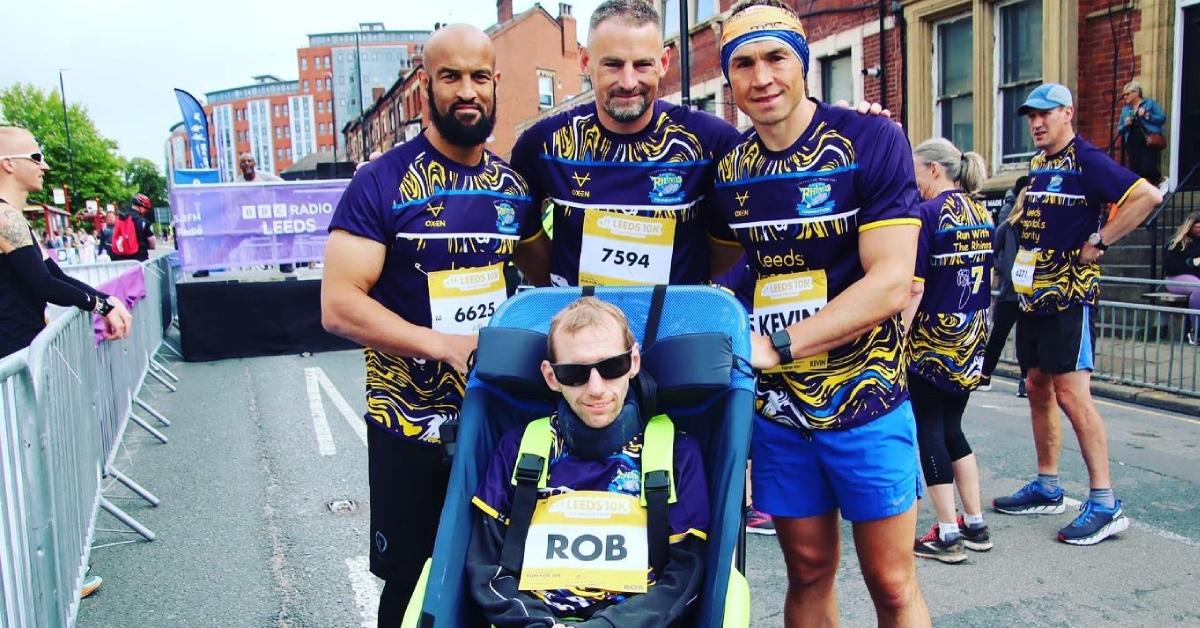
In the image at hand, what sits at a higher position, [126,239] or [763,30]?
[763,30]

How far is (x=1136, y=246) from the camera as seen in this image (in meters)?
11.0

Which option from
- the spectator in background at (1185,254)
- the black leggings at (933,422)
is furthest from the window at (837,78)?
the black leggings at (933,422)

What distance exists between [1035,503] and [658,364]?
3531 millimetres

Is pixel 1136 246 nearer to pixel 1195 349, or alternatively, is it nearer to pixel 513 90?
pixel 1195 349

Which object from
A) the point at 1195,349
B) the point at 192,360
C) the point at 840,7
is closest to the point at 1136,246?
the point at 1195,349

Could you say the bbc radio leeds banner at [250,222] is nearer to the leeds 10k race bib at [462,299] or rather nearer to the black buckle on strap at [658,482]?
the leeds 10k race bib at [462,299]

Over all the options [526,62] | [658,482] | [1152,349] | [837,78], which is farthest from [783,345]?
[526,62]

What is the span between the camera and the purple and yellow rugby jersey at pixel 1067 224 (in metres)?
4.57

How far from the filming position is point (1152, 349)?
829 centimetres

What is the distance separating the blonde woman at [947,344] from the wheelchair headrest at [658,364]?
2.22m

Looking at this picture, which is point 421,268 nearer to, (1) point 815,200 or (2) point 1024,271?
(1) point 815,200

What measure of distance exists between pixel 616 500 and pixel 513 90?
143 feet

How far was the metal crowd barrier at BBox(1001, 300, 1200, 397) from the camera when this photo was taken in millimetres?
7633

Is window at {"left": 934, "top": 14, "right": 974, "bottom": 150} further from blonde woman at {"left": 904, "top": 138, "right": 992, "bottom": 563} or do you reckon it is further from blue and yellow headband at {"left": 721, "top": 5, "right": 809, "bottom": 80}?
blue and yellow headband at {"left": 721, "top": 5, "right": 809, "bottom": 80}
